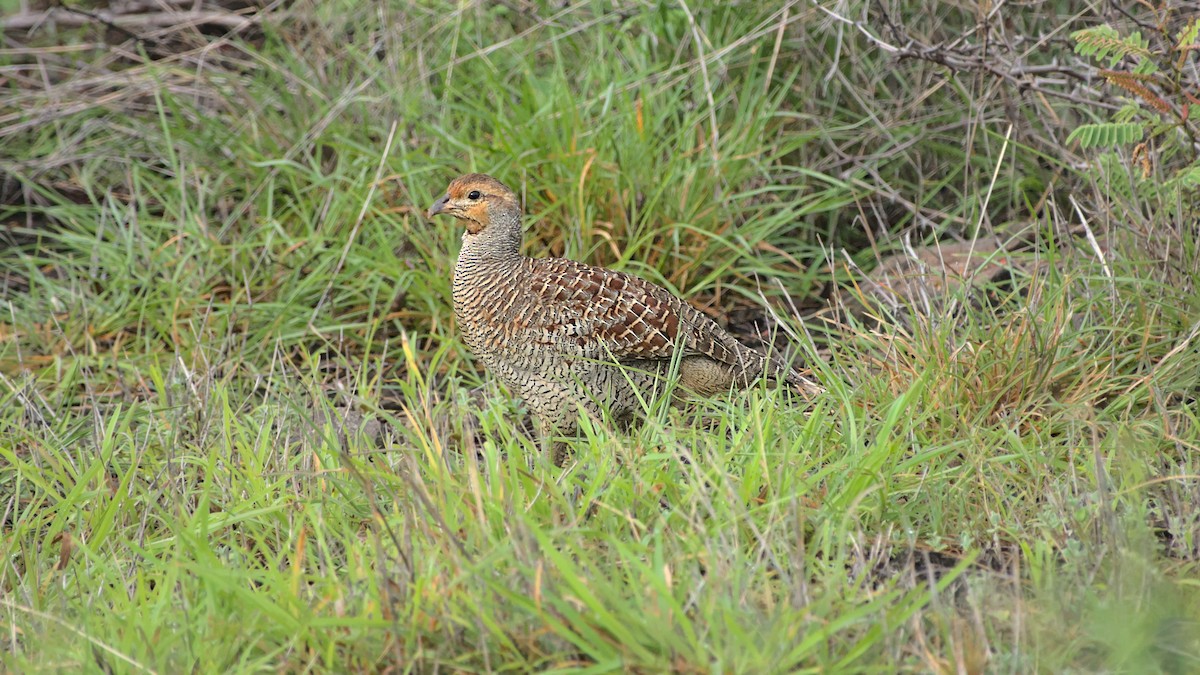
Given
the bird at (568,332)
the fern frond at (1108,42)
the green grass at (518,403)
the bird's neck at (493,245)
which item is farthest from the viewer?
the bird's neck at (493,245)

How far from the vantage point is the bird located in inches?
168

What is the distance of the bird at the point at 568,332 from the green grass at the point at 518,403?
0.63 ft

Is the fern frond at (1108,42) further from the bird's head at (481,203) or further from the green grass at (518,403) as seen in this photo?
the bird's head at (481,203)

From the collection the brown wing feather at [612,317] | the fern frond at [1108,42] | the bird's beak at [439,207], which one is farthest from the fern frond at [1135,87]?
the bird's beak at [439,207]

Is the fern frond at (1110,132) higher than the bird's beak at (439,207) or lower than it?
higher

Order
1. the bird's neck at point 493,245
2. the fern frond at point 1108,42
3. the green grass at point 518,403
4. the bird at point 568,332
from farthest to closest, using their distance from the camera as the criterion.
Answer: the bird's neck at point 493,245 < the bird at point 568,332 < the fern frond at point 1108,42 < the green grass at point 518,403

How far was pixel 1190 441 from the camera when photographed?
3557 mm

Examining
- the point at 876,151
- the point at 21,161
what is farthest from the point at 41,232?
the point at 876,151

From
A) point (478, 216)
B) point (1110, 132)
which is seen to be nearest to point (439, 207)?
point (478, 216)

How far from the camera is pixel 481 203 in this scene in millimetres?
4613

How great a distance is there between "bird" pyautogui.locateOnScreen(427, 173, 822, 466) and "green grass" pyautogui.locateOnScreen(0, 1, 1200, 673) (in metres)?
0.19

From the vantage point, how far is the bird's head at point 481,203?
4.61 meters

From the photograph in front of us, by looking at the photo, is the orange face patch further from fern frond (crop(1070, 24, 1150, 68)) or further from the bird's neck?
fern frond (crop(1070, 24, 1150, 68))

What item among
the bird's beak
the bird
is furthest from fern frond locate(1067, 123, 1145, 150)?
the bird's beak
